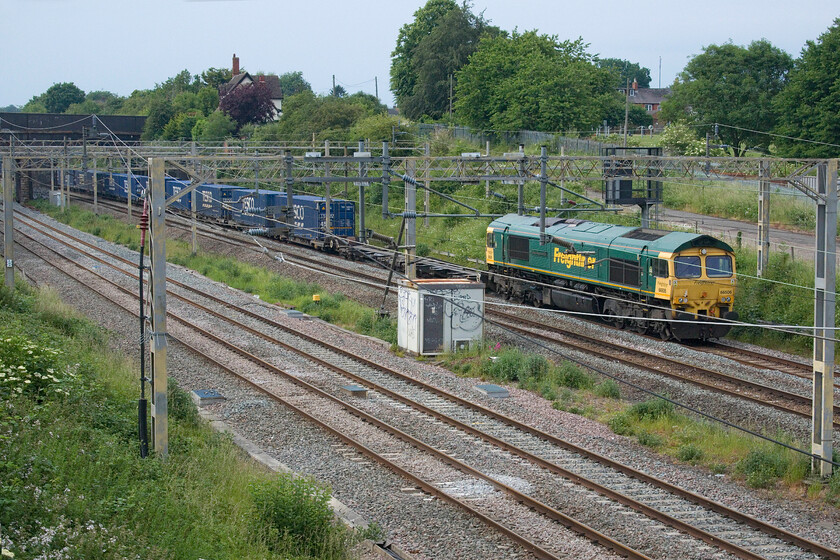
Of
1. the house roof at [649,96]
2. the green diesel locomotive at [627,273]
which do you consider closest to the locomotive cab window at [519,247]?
the green diesel locomotive at [627,273]

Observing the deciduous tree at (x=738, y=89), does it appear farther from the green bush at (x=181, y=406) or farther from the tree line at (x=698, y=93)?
the green bush at (x=181, y=406)

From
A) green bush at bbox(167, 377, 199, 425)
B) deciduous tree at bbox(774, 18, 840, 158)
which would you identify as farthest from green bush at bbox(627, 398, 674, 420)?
deciduous tree at bbox(774, 18, 840, 158)

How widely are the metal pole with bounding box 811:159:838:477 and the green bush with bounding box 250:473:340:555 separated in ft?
27.6

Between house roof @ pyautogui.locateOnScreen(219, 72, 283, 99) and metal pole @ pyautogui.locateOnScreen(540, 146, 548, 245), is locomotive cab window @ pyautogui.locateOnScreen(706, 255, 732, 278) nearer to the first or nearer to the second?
metal pole @ pyautogui.locateOnScreen(540, 146, 548, 245)

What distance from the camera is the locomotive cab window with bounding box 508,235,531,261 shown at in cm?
3092

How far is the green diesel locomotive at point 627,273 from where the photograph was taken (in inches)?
966

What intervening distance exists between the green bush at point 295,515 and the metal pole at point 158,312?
7.76 feet

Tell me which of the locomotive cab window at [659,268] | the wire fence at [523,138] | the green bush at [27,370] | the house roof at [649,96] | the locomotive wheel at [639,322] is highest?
the house roof at [649,96]

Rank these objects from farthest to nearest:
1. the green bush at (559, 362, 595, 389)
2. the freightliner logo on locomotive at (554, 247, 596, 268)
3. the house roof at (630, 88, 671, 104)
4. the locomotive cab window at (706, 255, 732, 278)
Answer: the house roof at (630, 88, 671, 104) → the freightliner logo on locomotive at (554, 247, 596, 268) → the locomotive cab window at (706, 255, 732, 278) → the green bush at (559, 362, 595, 389)

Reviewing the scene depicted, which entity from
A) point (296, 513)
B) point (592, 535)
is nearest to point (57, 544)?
point (296, 513)

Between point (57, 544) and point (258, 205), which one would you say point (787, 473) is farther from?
point (258, 205)

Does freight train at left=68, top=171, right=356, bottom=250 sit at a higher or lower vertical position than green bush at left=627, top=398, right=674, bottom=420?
higher

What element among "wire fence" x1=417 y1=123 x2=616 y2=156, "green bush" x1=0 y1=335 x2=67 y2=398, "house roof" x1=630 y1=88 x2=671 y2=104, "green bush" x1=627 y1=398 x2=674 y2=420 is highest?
"house roof" x1=630 y1=88 x2=671 y2=104

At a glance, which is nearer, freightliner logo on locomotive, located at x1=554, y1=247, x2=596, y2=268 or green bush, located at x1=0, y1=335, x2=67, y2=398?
green bush, located at x1=0, y1=335, x2=67, y2=398
